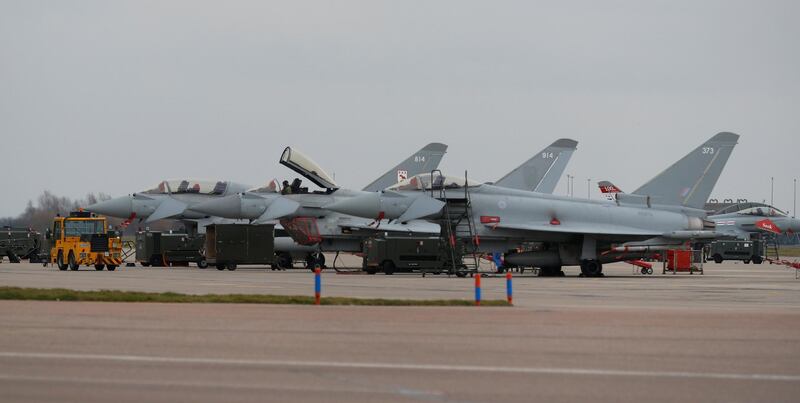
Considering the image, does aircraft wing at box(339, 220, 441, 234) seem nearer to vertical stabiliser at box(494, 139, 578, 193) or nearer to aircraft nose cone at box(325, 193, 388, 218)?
aircraft nose cone at box(325, 193, 388, 218)

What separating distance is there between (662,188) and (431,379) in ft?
97.1

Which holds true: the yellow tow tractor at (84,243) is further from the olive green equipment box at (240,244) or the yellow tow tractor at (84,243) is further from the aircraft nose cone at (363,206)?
the aircraft nose cone at (363,206)

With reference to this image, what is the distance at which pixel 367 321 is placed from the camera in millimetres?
16172

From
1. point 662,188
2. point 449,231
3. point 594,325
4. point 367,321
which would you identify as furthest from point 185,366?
point 662,188

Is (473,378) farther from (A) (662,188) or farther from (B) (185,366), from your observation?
(A) (662,188)

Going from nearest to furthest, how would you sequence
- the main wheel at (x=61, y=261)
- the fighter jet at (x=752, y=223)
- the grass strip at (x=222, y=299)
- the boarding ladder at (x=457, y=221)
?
the grass strip at (x=222, y=299), the boarding ladder at (x=457, y=221), the main wheel at (x=61, y=261), the fighter jet at (x=752, y=223)

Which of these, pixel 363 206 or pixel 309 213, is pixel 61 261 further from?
pixel 363 206

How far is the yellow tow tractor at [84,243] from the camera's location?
39344mm

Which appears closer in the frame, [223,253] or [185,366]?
[185,366]

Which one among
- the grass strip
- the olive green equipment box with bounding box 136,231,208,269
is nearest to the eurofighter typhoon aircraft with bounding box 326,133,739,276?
the olive green equipment box with bounding box 136,231,208,269

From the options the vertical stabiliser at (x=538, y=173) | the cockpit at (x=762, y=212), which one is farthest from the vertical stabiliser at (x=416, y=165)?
the cockpit at (x=762, y=212)

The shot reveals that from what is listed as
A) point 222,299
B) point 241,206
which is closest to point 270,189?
point 241,206

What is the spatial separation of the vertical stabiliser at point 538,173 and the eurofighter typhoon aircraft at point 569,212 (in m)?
8.81

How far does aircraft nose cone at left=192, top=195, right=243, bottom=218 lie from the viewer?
44.2 m
